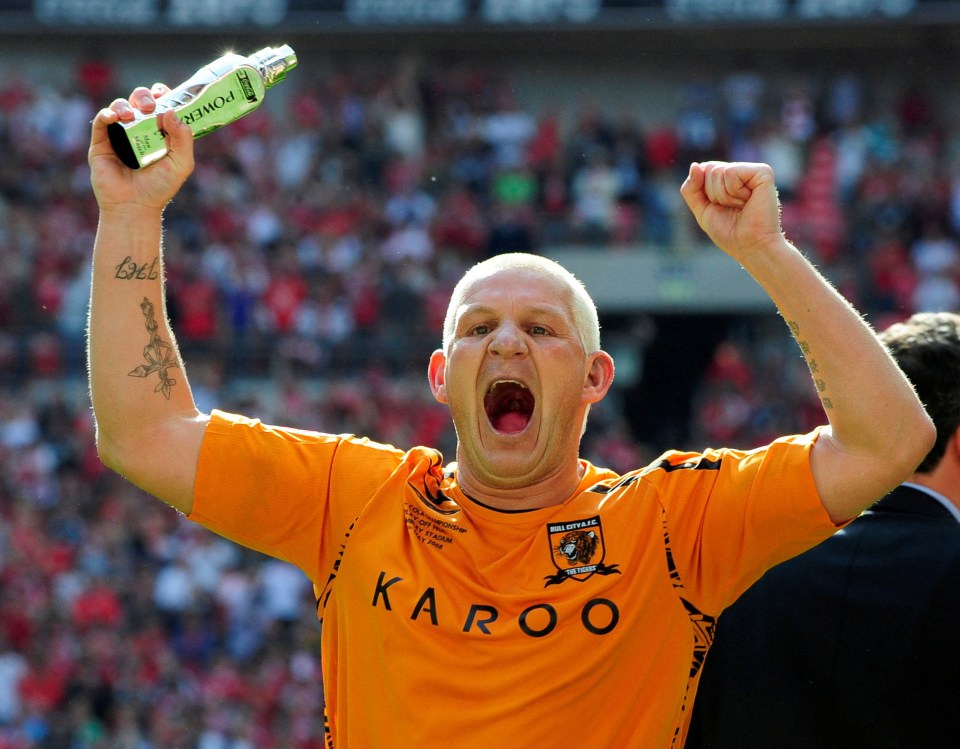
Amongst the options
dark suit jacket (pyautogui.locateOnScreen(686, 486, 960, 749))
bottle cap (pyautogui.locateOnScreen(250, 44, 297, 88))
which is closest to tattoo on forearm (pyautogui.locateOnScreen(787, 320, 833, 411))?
dark suit jacket (pyautogui.locateOnScreen(686, 486, 960, 749))

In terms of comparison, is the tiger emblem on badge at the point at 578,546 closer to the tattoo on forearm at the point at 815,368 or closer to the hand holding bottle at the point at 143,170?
the tattoo on forearm at the point at 815,368

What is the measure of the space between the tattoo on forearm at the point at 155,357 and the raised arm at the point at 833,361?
44.7 inches

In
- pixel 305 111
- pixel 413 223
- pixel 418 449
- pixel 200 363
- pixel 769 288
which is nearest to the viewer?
pixel 769 288

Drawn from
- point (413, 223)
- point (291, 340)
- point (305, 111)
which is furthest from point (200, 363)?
point (305, 111)

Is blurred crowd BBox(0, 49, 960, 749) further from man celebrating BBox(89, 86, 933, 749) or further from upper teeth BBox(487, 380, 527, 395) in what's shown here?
man celebrating BBox(89, 86, 933, 749)

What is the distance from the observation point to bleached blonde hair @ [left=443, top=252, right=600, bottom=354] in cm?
297

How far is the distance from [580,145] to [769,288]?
13927 millimetres

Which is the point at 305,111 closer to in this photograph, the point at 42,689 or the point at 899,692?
the point at 42,689

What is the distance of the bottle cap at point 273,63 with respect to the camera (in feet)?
Answer: 9.45

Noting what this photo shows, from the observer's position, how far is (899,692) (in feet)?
9.17

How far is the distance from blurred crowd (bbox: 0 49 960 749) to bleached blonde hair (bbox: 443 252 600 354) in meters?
8.59

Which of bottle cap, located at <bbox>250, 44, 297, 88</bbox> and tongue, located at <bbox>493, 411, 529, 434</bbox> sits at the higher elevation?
bottle cap, located at <bbox>250, 44, 297, 88</bbox>

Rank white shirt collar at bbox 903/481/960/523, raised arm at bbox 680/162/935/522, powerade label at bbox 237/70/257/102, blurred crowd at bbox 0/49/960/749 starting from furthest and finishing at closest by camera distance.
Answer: blurred crowd at bbox 0/49/960/749
white shirt collar at bbox 903/481/960/523
powerade label at bbox 237/70/257/102
raised arm at bbox 680/162/935/522

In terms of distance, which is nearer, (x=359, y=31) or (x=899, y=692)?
(x=899, y=692)
